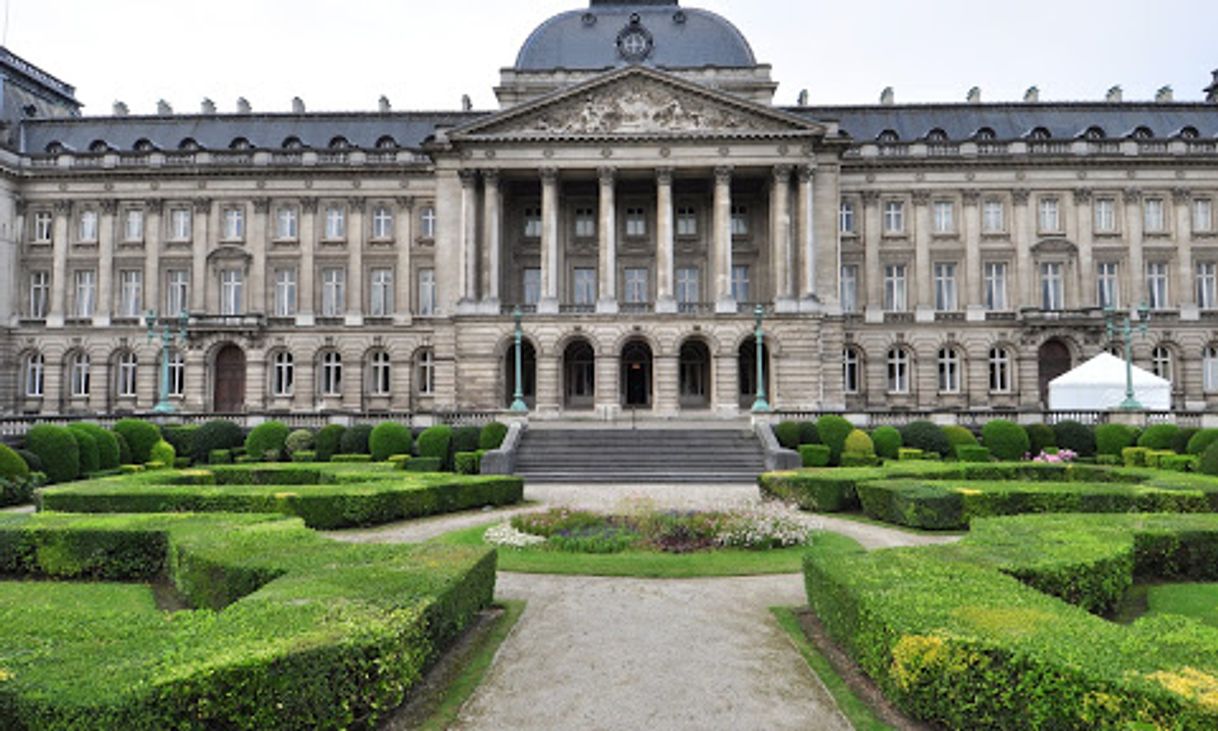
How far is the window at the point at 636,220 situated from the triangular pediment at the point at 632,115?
594 centimetres

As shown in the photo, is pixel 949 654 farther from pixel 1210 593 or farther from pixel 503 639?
pixel 1210 593

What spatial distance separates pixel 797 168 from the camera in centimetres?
4362

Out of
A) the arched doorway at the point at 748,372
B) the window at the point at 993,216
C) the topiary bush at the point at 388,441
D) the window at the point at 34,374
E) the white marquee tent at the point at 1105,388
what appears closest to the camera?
the topiary bush at the point at 388,441

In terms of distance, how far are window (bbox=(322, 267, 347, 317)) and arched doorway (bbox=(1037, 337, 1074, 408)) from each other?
42.5m

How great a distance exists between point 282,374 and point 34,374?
1543 cm

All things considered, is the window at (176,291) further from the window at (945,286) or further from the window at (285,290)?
the window at (945,286)

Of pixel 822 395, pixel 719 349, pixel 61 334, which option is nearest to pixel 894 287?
pixel 822 395

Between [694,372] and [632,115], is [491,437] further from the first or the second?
[632,115]

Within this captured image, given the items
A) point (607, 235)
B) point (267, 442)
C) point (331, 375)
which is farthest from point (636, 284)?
point (267, 442)

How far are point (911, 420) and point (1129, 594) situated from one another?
2466cm

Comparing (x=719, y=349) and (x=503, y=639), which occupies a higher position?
(x=719, y=349)

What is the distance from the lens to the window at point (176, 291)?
49969mm

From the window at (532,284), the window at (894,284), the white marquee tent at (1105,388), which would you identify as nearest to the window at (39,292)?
the window at (532,284)

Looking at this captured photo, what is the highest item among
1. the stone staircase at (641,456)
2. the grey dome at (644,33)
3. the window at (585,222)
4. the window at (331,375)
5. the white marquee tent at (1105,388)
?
the grey dome at (644,33)
